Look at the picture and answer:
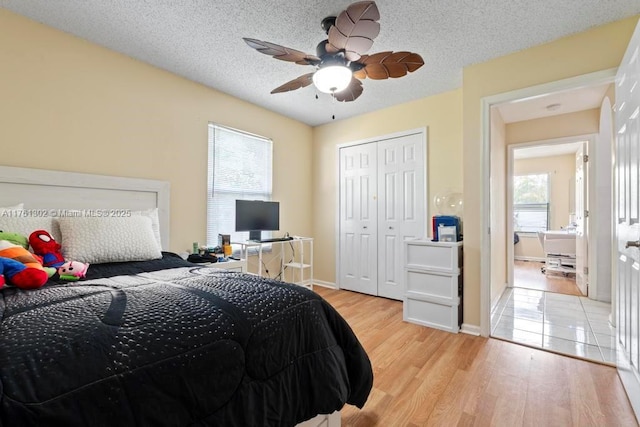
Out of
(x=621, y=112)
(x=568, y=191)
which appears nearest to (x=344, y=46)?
(x=621, y=112)

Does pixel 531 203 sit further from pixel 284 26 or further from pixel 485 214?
pixel 284 26

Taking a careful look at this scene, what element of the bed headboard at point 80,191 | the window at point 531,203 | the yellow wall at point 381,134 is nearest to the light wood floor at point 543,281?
the window at point 531,203

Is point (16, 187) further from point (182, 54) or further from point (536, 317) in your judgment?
point (536, 317)

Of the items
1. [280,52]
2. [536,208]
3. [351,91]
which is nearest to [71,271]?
[280,52]

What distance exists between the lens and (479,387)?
73.5 inches

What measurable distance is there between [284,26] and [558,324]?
3.70 m

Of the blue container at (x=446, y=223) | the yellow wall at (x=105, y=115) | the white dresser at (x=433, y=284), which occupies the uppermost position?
the yellow wall at (x=105, y=115)

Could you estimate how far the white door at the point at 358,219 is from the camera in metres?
4.02

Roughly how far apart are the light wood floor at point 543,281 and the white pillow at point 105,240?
492cm

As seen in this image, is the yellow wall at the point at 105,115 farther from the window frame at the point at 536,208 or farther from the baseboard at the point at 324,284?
the window frame at the point at 536,208

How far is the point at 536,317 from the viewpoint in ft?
10.2

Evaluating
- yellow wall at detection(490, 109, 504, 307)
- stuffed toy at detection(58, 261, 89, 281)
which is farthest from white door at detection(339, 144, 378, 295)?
stuffed toy at detection(58, 261, 89, 281)

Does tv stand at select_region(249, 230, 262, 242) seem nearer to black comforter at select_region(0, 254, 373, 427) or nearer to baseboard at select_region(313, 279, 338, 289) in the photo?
baseboard at select_region(313, 279, 338, 289)

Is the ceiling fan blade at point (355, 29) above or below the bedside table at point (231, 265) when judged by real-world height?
above
